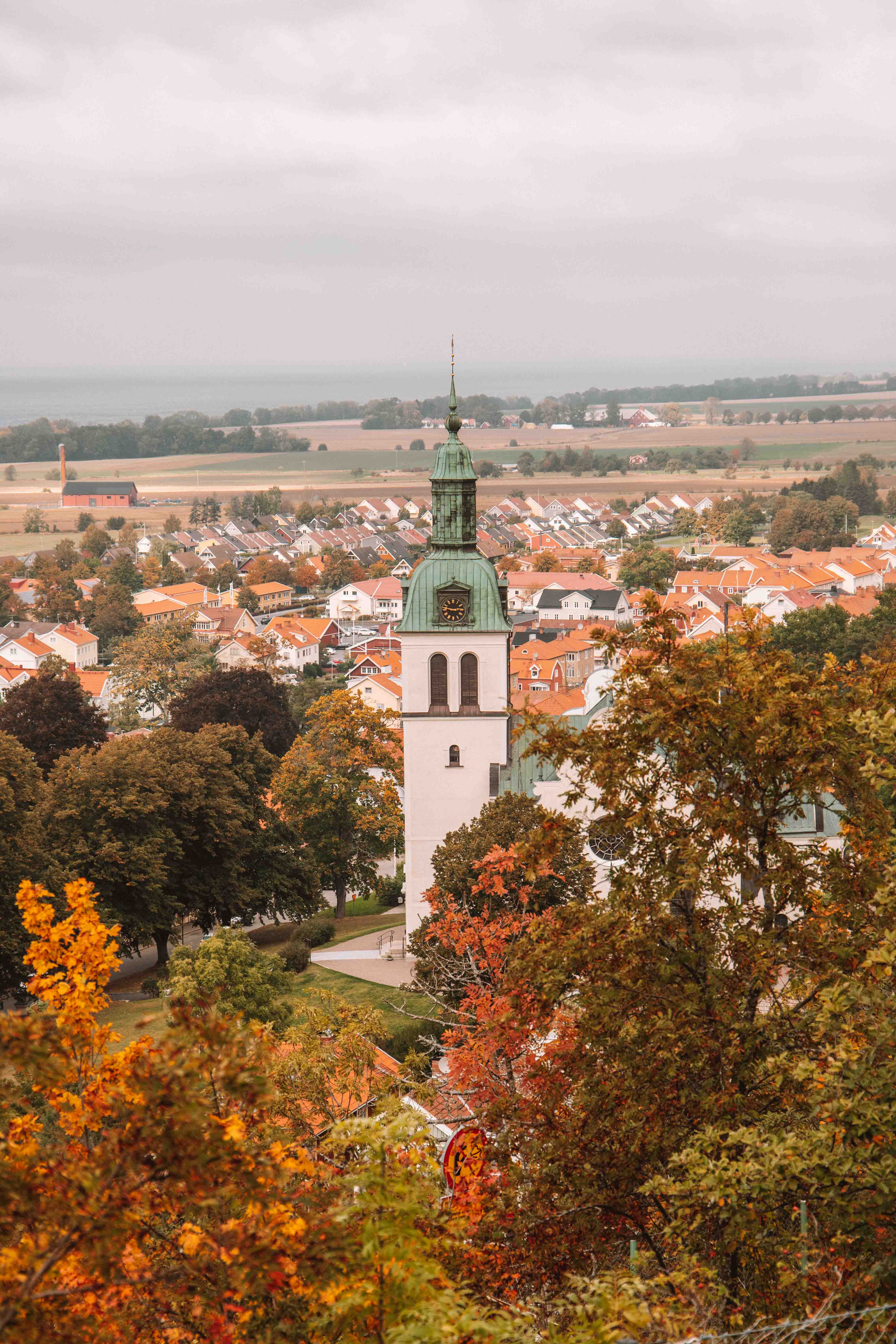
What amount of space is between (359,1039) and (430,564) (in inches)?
787

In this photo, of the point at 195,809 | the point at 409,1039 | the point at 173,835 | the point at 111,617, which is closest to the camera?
the point at 409,1039

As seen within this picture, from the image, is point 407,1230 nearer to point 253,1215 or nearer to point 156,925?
point 253,1215

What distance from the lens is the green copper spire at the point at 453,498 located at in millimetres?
36156

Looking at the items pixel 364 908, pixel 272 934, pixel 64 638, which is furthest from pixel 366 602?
pixel 272 934

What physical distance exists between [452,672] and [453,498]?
4409 millimetres

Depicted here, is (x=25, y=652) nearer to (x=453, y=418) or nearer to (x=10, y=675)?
(x=10, y=675)

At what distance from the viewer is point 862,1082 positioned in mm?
9984

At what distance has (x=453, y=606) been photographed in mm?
36188

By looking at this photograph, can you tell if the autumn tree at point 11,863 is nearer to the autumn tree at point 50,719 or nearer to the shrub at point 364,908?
the shrub at point 364,908

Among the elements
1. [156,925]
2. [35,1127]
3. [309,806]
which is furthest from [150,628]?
[35,1127]

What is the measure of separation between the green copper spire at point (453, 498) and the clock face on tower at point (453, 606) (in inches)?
48.9

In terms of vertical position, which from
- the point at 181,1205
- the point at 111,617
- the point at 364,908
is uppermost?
the point at 181,1205

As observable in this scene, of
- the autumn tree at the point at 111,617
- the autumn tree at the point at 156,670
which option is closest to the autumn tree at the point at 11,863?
the autumn tree at the point at 156,670

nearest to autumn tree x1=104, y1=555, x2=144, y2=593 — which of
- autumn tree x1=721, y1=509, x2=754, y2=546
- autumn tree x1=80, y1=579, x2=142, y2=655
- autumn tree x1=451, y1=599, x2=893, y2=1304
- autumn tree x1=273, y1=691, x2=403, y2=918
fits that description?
autumn tree x1=80, y1=579, x2=142, y2=655
